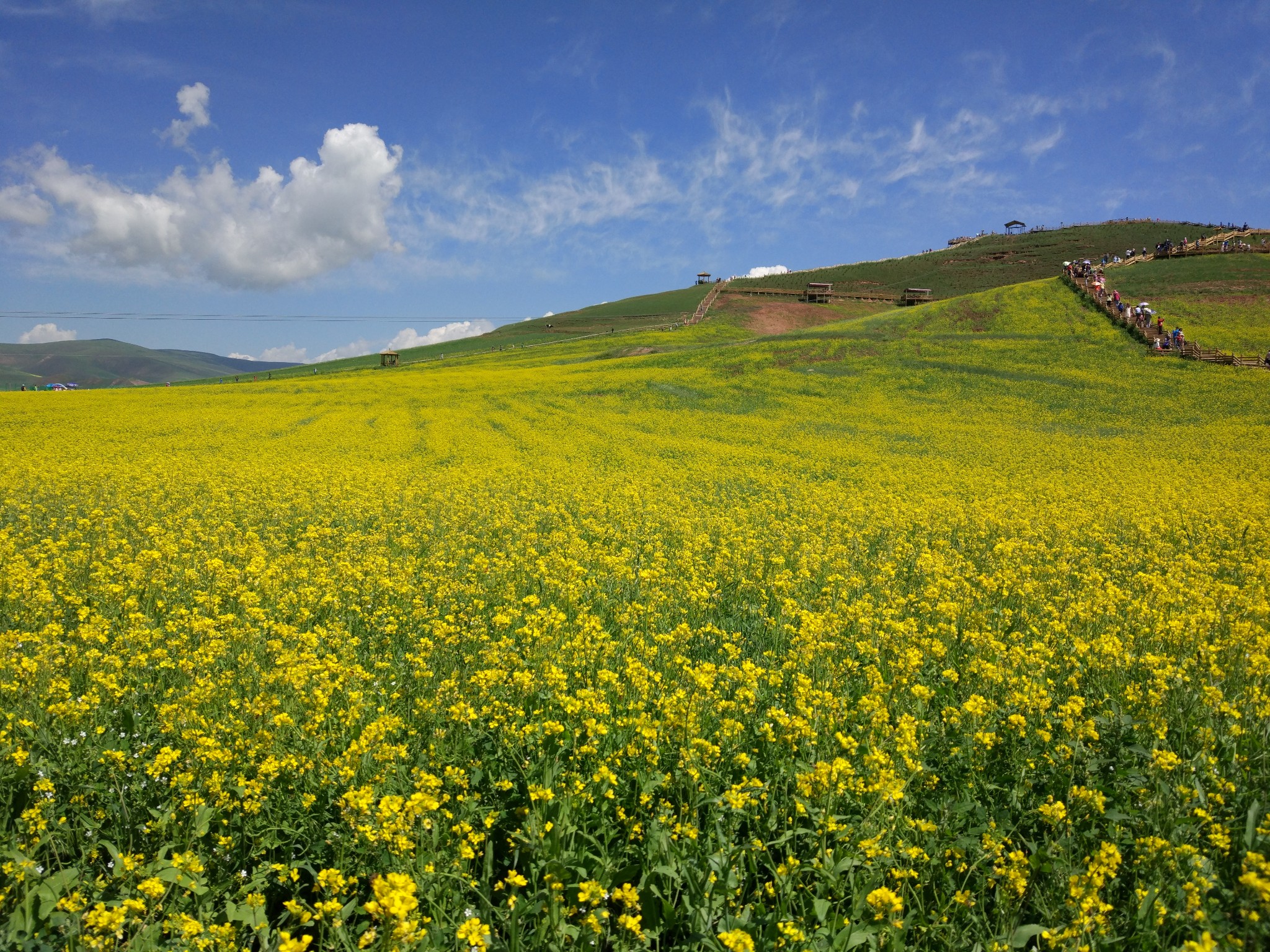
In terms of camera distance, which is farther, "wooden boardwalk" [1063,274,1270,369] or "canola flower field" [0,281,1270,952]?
"wooden boardwalk" [1063,274,1270,369]

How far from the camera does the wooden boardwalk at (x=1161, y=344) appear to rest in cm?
3334

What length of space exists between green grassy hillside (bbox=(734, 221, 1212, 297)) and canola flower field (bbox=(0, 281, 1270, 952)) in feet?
264

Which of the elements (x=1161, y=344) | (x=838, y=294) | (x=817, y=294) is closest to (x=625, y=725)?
(x=1161, y=344)

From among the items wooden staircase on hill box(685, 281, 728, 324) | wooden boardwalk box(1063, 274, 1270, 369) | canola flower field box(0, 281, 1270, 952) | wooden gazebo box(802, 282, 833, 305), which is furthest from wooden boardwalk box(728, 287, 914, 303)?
canola flower field box(0, 281, 1270, 952)

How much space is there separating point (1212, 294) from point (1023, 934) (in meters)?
Answer: 58.4

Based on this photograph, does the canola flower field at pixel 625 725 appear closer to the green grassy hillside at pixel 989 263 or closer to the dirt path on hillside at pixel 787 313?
the dirt path on hillside at pixel 787 313

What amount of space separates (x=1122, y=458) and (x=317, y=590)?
79.4 feet

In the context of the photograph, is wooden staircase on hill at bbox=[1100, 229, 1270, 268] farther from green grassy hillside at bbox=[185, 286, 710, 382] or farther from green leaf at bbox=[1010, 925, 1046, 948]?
green leaf at bbox=[1010, 925, 1046, 948]

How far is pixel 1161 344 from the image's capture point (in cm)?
3612

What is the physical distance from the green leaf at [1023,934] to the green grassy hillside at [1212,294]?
47.2 metres

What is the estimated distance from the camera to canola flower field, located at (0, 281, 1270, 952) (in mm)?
3283

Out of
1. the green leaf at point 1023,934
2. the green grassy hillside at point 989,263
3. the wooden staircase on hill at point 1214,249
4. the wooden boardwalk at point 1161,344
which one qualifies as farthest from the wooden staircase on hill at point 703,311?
the green leaf at point 1023,934

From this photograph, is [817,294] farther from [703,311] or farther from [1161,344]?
[1161,344]

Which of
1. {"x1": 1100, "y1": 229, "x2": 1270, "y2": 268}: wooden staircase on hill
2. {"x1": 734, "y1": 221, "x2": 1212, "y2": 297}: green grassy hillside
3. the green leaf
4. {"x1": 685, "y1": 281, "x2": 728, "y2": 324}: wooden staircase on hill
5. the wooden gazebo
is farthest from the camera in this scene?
{"x1": 734, "y1": 221, "x2": 1212, "y2": 297}: green grassy hillside
